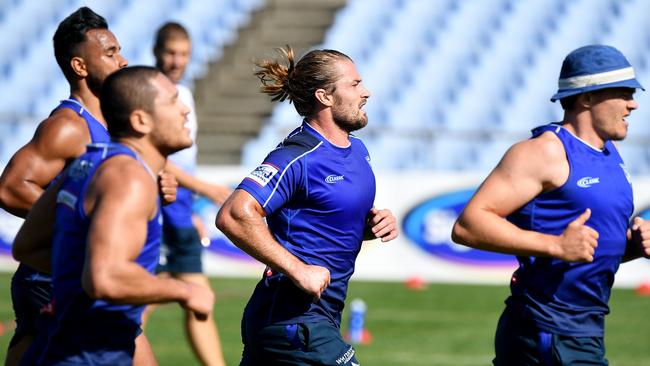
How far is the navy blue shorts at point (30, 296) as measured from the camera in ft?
18.3

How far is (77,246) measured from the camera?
422cm

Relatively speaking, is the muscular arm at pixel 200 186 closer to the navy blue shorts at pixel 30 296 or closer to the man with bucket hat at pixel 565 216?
the navy blue shorts at pixel 30 296

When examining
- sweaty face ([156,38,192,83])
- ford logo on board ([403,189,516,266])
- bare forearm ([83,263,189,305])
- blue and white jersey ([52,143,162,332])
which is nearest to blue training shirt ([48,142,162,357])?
blue and white jersey ([52,143,162,332])

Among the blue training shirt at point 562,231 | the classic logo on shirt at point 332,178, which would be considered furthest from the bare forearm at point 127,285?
the blue training shirt at point 562,231

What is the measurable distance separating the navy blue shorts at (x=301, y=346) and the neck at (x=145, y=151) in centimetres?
126

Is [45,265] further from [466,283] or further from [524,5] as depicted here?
[524,5]

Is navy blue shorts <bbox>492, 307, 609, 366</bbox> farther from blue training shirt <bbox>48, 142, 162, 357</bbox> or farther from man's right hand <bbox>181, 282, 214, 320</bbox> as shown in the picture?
blue training shirt <bbox>48, 142, 162, 357</bbox>

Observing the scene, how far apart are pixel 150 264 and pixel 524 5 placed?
15794 millimetres

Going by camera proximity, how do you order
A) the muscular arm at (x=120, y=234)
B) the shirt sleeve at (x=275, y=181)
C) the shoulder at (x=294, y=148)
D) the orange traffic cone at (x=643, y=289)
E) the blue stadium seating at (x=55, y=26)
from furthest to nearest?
the blue stadium seating at (x=55, y=26) < the orange traffic cone at (x=643, y=289) < the shoulder at (x=294, y=148) < the shirt sleeve at (x=275, y=181) < the muscular arm at (x=120, y=234)

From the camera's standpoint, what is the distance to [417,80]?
1838 cm

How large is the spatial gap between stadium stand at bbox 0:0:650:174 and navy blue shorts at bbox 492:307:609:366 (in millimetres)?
10551

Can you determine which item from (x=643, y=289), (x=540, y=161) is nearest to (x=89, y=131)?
(x=540, y=161)

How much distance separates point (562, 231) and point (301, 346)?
1337 millimetres

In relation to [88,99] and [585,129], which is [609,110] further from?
[88,99]
